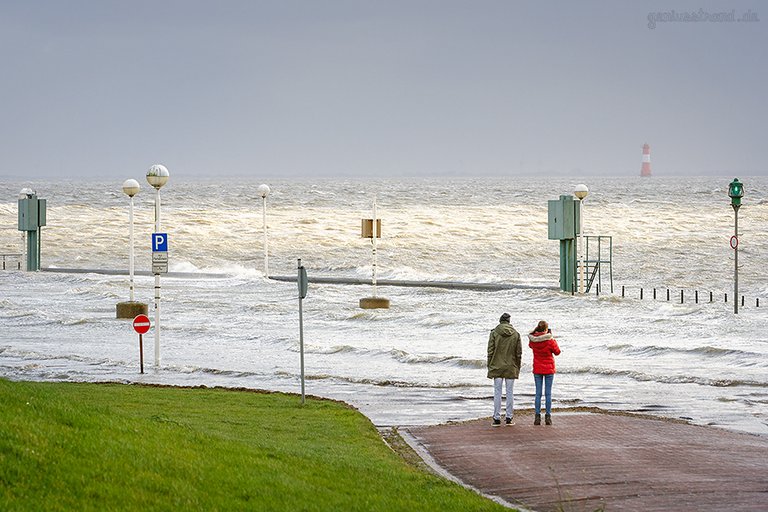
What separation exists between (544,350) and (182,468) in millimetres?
8398

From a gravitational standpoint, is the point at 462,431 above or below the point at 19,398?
below

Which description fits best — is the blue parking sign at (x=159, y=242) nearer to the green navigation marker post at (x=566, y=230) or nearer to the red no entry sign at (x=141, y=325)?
the red no entry sign at (x=141, y=325)

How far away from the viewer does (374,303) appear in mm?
42094

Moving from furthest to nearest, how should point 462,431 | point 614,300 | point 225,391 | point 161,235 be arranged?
point 614,300, point 161,235, point 225,391, point 462,431

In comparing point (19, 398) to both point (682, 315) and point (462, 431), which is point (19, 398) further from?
point (682, 315)

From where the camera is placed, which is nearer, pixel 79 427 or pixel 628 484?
pixel 79 427

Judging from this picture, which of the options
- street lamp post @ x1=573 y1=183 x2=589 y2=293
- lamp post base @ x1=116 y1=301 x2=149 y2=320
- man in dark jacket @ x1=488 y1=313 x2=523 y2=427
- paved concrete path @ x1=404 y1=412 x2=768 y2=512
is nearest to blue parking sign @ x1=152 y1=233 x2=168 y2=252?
man in dark jacket @ x1=488 y1=313 x2=523 y2=427

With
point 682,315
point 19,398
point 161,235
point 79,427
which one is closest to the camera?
point 79,427

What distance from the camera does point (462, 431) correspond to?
17500 millimetres

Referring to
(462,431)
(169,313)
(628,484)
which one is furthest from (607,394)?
(169,313)

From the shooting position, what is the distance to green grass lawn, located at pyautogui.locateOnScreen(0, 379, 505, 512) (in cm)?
1000

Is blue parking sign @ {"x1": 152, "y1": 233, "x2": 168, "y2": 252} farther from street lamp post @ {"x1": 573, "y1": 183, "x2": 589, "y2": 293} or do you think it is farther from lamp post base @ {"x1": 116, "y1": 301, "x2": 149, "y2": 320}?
street lamp post @ {"x1": 573, "y1": 183, "x2": 589, "y2": 293}

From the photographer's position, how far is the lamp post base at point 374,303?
138 ft

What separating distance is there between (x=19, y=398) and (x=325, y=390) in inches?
414
